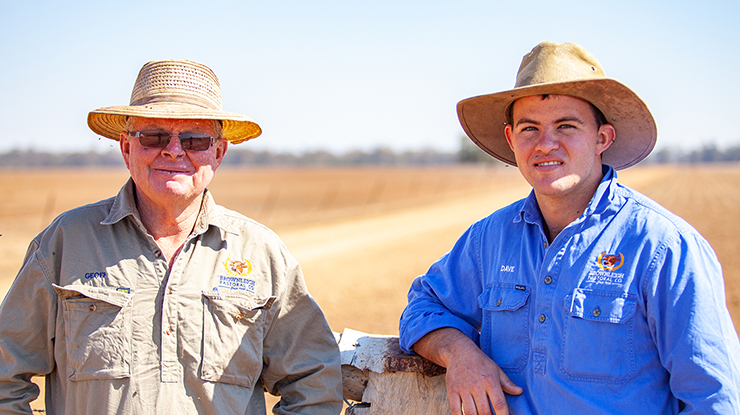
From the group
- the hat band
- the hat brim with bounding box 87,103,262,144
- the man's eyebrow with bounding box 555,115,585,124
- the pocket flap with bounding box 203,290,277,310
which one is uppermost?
the man's eyebrow with bounding box 555,115,585,124

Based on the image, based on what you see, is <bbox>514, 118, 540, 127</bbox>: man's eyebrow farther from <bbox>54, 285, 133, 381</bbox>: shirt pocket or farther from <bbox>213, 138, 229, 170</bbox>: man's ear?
<bbox>54, 285, 133, 381</bbox>: shirt pocket

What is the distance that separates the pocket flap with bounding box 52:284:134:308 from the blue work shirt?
1.21 metres

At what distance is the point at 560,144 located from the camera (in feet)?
6.33

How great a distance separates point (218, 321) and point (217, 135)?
818 mm

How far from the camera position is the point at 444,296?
2191 millimetres

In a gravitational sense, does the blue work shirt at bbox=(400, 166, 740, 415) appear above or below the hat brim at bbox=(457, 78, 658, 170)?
below

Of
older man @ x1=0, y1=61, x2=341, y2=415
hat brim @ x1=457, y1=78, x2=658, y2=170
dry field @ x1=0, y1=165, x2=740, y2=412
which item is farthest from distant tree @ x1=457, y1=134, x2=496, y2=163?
older man @ x1=0, y1=61, x2=341, y2=415

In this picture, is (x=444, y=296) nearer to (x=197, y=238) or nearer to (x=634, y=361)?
(x=634, y=361)

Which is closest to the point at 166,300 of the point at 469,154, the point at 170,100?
the point at 170,100

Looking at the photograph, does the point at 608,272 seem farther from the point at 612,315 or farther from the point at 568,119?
the point at 568,119

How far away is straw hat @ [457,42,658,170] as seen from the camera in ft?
6.30

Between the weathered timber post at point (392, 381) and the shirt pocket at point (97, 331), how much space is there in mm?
933

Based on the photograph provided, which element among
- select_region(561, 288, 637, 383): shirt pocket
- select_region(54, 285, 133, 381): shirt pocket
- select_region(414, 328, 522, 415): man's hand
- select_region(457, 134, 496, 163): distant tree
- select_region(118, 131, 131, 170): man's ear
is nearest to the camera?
select_region(561, 288, 637, 383): shirt pocket

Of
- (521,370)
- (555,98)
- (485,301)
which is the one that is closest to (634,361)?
(521,370)
